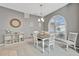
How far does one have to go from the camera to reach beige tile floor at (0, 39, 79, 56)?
8.74ft

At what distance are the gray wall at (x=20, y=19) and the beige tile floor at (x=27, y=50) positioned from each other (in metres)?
0.25

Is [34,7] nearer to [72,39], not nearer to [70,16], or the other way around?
[70,16]

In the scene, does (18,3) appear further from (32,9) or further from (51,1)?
(51,1)

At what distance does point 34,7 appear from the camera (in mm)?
2699

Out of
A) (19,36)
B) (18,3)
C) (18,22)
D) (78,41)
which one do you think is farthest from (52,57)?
(18,3)

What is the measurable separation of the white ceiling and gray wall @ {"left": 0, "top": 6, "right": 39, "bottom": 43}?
0.40ft

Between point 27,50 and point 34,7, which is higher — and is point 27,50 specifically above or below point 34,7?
below

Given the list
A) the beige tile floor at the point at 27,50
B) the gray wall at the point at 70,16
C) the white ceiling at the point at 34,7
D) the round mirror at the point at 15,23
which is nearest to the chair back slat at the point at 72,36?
the gray wall at the point at 70,16

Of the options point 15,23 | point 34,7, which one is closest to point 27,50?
point 15,23

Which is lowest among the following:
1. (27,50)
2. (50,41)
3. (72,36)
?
(27,50)

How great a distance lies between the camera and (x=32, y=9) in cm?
277

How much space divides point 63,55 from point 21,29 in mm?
1307

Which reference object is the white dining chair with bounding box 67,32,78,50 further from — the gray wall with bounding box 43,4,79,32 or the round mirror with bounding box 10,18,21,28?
the round mirror with bounding box 10,18,21,28

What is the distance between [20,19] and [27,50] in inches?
33.8
